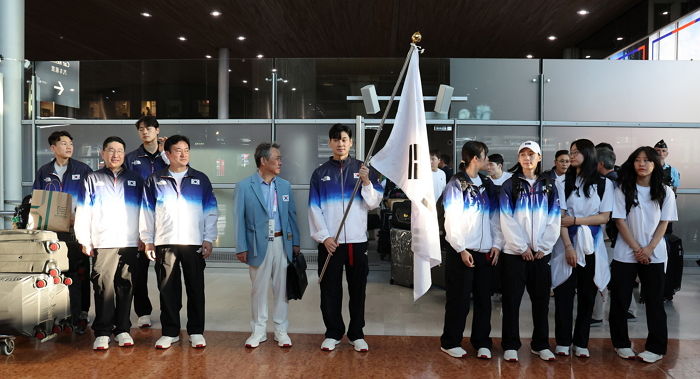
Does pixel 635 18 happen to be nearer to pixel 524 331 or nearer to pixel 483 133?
pixel 483 133

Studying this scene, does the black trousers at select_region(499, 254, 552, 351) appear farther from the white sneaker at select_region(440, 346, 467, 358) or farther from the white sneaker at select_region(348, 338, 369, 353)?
the white sneaker at select_region(348, 338, 369, 353)

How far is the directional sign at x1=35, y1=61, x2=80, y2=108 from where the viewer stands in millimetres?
8461

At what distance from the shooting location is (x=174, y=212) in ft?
14.5

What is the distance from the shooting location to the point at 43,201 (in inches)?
186

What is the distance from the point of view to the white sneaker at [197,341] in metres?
4.41

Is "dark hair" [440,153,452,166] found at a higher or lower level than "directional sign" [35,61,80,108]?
lower

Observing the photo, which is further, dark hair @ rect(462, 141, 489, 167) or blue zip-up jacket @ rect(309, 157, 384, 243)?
blue zip-up jacket @ rect(309, 157, 384, 243)

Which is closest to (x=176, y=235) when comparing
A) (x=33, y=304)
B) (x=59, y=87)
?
(x=33, y=304)

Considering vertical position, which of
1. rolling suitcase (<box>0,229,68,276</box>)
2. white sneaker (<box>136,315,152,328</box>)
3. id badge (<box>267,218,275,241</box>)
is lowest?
white sneaker (<box>136,315,152,328</box>)

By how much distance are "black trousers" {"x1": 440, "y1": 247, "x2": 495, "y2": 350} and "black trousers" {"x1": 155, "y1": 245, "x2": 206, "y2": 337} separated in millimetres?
2028

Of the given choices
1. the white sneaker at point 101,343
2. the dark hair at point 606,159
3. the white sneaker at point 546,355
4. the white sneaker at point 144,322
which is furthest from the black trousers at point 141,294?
the dark hair at point 606,159

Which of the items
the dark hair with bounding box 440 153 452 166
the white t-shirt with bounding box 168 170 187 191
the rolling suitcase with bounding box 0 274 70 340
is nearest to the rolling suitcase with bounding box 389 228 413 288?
the dark hair with bounding box 440 153 452 166

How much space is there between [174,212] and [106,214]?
0.57 meters

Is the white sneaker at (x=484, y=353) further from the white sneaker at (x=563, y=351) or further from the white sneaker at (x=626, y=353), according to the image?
the white sneaker at (x=626, y=353)
